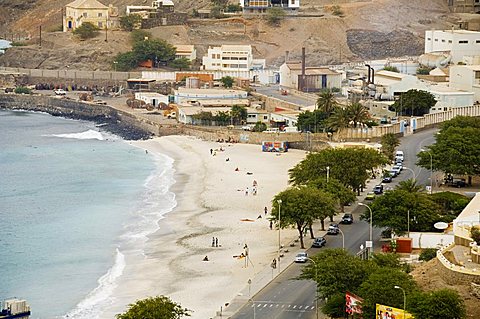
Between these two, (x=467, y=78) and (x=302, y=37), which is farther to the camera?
(x=302, y=37)

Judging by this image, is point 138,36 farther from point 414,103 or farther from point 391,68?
point 414,103

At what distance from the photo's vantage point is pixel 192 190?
7569cm

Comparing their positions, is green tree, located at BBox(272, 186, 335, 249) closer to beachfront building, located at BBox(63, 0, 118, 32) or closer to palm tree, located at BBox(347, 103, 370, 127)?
palm tree, located at BBox(347, 103, 370, 127)

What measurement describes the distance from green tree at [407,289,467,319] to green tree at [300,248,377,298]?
14.2 feet

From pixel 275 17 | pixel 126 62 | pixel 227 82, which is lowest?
pixel 227 82

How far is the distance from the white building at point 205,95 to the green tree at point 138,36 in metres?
22.6

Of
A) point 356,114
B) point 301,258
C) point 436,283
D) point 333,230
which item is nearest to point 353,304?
point 436,283

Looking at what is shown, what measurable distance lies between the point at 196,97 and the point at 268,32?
3148 cm

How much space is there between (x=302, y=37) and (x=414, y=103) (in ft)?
158

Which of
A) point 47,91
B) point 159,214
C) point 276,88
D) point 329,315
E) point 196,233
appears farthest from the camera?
point 47,91

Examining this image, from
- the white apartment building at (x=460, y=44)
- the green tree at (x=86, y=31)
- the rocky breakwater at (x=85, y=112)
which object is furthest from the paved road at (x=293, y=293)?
the green tree at (x=86, y=31)

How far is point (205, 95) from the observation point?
112m

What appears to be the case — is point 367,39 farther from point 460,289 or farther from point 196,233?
point 460,289

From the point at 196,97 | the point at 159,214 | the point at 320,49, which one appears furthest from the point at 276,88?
the point at 159,214
